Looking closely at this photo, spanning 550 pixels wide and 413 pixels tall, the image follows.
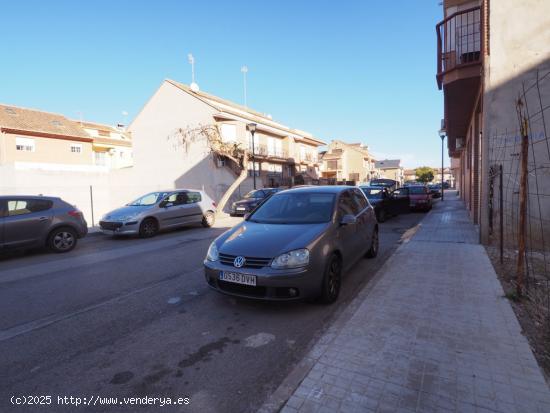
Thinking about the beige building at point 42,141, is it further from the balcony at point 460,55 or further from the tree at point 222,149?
the balcony at point 460,55

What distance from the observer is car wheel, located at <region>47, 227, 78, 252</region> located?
27.7ft

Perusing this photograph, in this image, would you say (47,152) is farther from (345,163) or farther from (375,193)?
(345,163)

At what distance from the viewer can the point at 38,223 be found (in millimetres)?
8188

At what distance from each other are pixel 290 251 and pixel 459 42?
30.1ft

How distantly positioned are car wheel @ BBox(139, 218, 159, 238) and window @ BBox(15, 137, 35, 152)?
25.7 m

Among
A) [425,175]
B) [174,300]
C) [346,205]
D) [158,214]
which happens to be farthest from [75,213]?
[425,175]

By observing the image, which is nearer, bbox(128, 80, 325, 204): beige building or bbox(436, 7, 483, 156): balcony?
bbox(436, 7, 483, 156): balcony

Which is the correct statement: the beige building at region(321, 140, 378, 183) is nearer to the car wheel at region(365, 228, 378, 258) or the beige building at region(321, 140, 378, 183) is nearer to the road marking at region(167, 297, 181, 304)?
the car wheel at region(365, 228, 378, 258)

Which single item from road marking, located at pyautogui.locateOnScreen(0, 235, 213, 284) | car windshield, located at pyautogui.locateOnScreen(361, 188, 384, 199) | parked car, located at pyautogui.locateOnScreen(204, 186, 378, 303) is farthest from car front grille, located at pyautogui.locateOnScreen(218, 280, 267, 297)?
car windshield, located at pyautogui.locateOnScreen(361, 188, 384, 199)

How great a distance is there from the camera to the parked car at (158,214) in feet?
34.3

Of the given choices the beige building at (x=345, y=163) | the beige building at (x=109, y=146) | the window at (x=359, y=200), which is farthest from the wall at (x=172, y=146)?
the beige building at (x=345, y=163)

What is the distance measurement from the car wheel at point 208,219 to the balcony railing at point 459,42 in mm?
9098

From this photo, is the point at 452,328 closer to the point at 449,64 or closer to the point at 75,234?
the point at 449,64

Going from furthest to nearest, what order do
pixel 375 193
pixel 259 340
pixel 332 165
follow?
pixel 332 165, pixel 375 193, pixel 259 340
